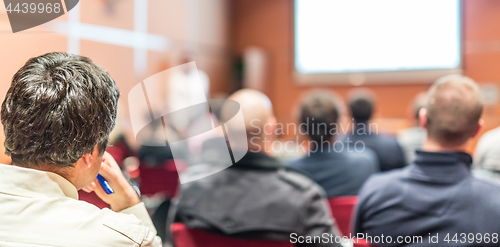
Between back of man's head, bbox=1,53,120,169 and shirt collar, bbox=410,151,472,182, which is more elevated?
back of man's head, bbox=1,53,120,169

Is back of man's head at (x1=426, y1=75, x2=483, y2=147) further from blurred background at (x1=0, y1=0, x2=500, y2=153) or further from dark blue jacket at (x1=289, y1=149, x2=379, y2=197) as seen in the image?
blurred background at (x1=0, y1=0, x2=500, y2=153)

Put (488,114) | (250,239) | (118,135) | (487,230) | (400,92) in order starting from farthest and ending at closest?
(400,92)
(488,114)
(118,135)
(250,239)
(487,230)

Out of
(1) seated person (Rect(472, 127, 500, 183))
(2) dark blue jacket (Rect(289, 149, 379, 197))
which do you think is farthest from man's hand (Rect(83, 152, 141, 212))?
(1) seated person (Rect(472, 127, 500, 183))

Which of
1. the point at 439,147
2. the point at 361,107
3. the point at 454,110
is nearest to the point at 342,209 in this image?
the point at 439,147

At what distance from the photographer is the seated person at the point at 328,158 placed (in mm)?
2201

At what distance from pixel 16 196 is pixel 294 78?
6.87 m

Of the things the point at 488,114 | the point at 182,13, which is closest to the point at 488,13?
the point at 488,114

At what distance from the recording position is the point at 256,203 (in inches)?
56.6

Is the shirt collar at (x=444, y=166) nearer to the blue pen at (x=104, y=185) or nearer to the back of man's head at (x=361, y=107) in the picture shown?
A: the blue pen at (x=104, y=185)

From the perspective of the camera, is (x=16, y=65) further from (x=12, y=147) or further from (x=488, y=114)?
(x=488, y=114)

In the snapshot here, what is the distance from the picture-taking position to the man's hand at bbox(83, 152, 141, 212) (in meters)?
0.83

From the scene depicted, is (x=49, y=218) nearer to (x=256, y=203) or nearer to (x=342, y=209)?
(x=256, y=203)

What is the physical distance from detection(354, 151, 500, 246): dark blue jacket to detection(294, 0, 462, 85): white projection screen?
5491mm

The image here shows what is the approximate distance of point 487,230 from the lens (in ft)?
4.09
